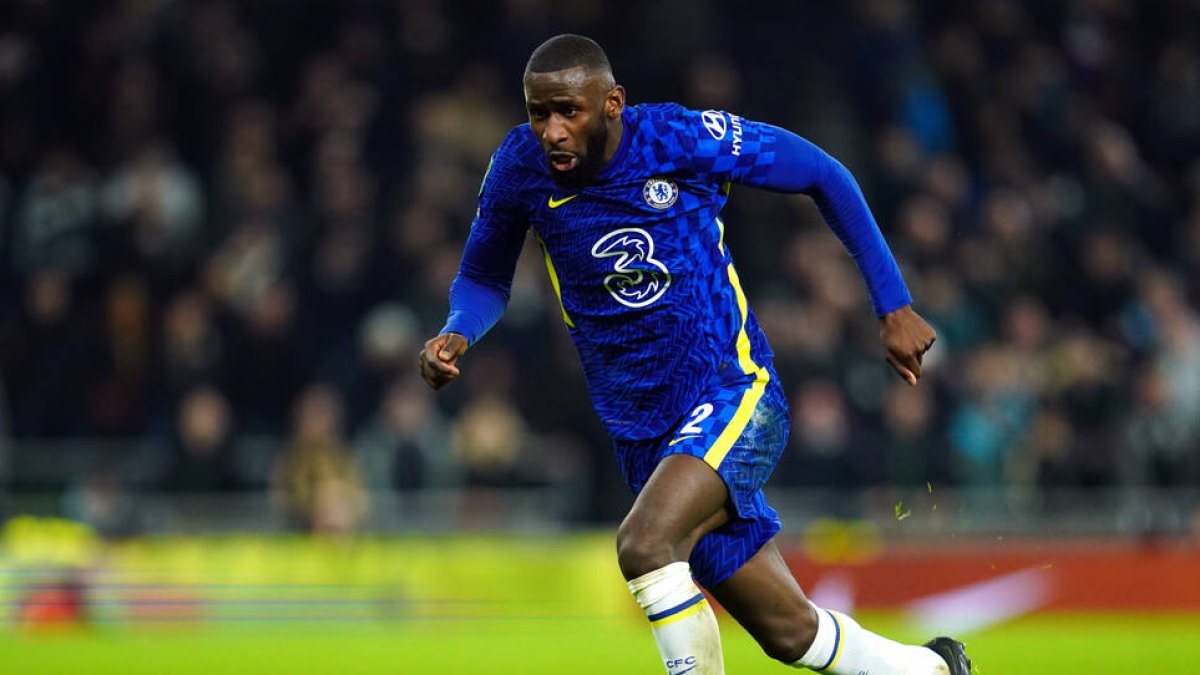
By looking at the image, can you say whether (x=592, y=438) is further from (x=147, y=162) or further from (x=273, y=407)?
(x=147, y=162)

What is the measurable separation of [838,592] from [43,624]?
5.61 metres

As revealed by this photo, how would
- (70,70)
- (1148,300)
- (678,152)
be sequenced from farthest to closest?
(70,70) < (1148,300) < (678,152)

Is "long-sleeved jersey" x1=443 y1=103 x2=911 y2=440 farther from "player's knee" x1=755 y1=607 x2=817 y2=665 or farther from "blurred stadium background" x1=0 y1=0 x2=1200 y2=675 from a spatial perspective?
"blurred stadium background" x1=0 y1=0 x2=1200 y2=675

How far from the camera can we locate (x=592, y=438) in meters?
14.5

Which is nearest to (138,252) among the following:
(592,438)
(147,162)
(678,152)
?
(147,162)

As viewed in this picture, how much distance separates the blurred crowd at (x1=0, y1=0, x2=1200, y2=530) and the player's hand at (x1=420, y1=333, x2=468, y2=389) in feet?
25.5

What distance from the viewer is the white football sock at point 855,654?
595 centimetres

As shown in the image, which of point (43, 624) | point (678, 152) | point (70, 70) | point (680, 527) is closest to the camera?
point (680, 527)

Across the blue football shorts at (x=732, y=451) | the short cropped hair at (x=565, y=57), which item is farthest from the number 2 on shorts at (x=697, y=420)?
the short cropped hair at (x=565, y=57)

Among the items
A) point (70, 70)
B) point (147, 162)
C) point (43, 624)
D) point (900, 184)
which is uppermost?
point (70, 70)

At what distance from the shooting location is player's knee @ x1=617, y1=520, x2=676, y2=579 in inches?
219

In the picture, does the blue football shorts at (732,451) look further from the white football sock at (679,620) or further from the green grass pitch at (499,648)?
the green grass pitch at (499,648)

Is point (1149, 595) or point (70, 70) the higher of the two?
point (70, 70)

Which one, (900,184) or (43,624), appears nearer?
(43,624)
